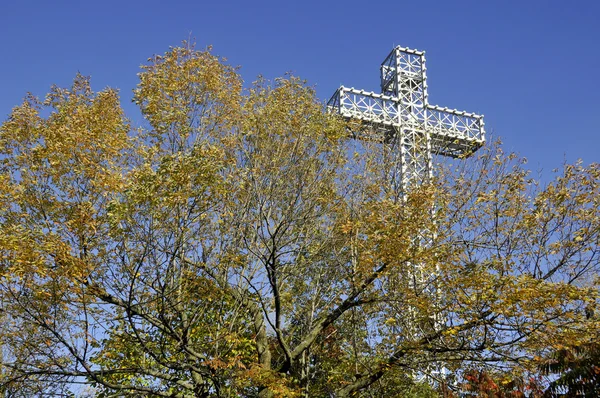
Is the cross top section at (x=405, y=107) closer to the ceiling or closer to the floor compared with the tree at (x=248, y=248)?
closer to the ceiling

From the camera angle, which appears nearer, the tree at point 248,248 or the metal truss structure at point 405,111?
the tree at point 248,248

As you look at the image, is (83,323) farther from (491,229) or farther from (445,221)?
(491,229)

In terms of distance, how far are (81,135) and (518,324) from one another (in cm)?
786

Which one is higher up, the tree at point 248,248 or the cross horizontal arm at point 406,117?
the cross horizontal arm at point 406,117

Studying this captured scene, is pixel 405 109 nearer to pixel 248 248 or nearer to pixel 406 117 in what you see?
pixel 406 117

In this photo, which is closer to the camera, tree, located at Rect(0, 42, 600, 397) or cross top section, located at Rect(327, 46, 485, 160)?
tree, located at Rect(0, 42, 600, 397)

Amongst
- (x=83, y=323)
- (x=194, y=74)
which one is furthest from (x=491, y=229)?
(x=83, y=323)

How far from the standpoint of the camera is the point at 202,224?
9.95 m

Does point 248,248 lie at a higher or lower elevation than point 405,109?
lower

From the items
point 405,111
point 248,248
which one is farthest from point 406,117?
point 248,248

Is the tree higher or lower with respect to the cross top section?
lower

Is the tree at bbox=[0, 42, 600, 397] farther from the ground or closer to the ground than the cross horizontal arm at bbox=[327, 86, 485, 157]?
closer to the ground

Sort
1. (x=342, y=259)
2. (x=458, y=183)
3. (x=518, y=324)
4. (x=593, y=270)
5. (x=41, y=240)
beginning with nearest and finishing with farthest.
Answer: (x=41, y=240) < (x=518, y=324) < (x=593, y=270) < (x=458, y=183) < (x=342, y=259)

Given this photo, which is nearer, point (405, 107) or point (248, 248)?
point (248, 248)
